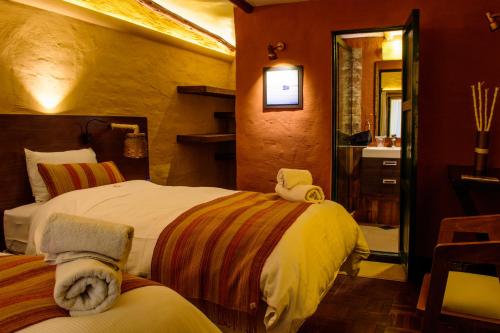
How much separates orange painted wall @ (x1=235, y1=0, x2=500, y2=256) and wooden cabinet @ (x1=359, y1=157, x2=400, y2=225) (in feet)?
3.17

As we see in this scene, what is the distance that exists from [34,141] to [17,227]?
668 millimetres

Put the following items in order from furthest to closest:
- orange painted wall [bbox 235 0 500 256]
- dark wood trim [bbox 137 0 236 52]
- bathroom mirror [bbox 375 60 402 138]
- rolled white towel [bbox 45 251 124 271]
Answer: bathroom mirror [bbox 375 60 402 138], dark wood trim [bbox 137 0 236 52], orange painted wall [bbox 235 0 500 256], rolled white towel [bbox 45 251 124 271]

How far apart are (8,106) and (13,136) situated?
0.22m

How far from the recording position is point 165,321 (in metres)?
1.36

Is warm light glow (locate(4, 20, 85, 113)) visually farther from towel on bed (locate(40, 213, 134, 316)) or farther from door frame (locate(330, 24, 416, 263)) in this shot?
door frame (locate(330, 24, 416, 263))

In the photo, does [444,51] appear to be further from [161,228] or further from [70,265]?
[70,265]

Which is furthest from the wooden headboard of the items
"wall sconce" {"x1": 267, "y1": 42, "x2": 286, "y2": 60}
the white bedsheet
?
the white bedsheet

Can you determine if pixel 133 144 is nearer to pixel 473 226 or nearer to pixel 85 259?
pixel 85 259

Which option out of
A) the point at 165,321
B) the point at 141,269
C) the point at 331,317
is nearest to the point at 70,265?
the point at 165,321

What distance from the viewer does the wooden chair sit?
1.67m

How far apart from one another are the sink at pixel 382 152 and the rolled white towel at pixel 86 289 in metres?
4.05

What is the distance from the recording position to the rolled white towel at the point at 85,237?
1.46 meters

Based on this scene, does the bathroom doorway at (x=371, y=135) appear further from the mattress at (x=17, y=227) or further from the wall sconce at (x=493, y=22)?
the mattress at (x=17, y=227)

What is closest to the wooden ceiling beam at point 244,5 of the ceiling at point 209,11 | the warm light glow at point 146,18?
the ceiling at point 209,11
